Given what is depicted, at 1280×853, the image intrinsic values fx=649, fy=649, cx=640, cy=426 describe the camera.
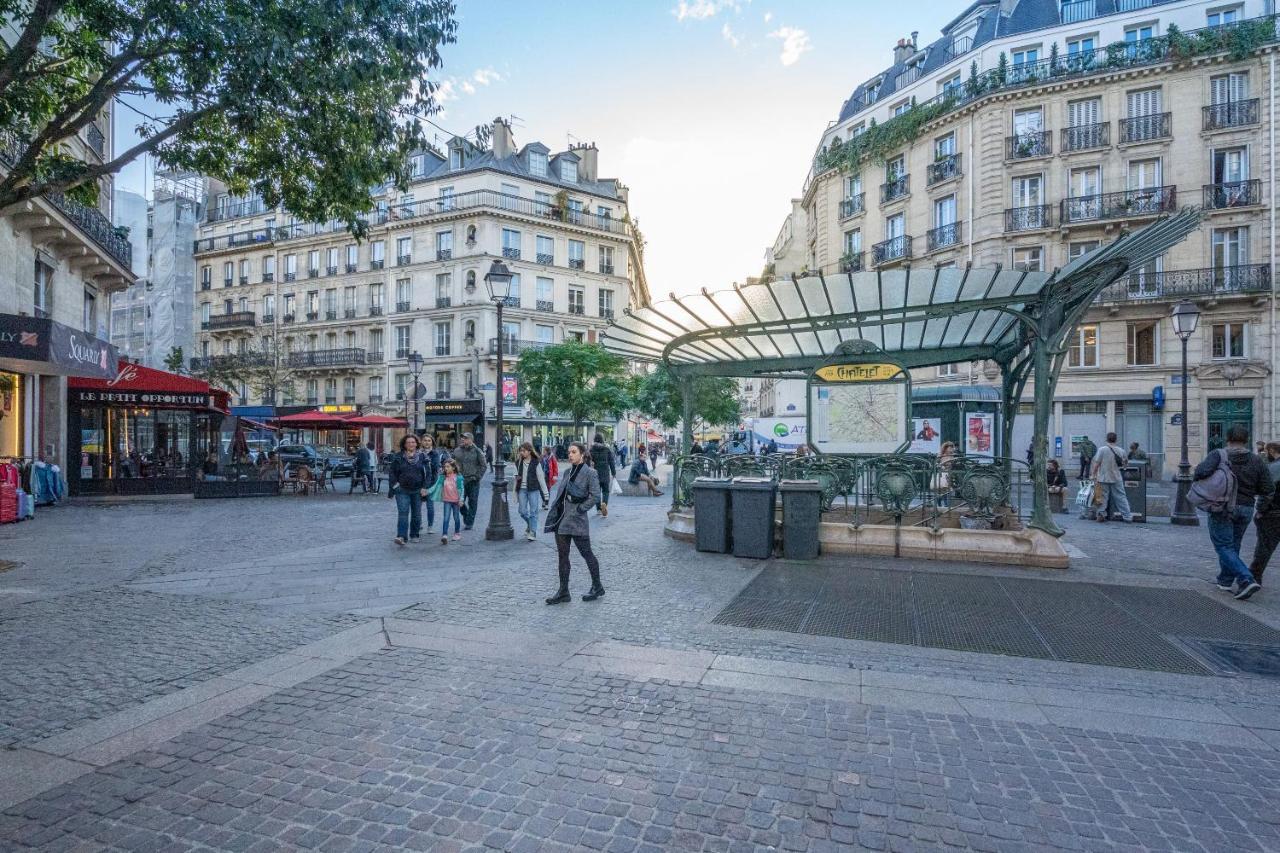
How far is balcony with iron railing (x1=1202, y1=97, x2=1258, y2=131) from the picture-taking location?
955 inches

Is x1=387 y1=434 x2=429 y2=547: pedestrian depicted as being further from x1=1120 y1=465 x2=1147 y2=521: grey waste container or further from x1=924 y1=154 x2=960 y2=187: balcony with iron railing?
x1=924 y1=154 x2=960 y2=187: balcony with iron railing

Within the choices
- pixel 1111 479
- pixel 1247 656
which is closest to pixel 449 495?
pixel 1247 656

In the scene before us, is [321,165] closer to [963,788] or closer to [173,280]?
[963,788]

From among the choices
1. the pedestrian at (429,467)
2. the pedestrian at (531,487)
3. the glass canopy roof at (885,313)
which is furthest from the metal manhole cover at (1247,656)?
the pedestrian at (429,467)

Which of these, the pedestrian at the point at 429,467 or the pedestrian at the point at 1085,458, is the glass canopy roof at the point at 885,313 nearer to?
the pedestrian at the point at 429,467

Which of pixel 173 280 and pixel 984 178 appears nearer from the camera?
pixel 984 178

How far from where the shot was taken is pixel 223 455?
24609 millimetres

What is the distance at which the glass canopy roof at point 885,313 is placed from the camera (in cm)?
740

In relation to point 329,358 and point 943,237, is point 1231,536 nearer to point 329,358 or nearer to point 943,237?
point 943,237

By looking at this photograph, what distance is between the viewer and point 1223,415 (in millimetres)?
24672

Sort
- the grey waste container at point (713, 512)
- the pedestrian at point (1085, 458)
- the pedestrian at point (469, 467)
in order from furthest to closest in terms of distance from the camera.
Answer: the pedestrian at point (1085, 458) < the pedestrian at point (469, 467) < the grey waste container at point (713, 512)

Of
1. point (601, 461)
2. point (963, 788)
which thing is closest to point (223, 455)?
point (601, 461)

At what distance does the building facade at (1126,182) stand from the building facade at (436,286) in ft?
71.7

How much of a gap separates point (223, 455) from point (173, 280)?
31993mm
